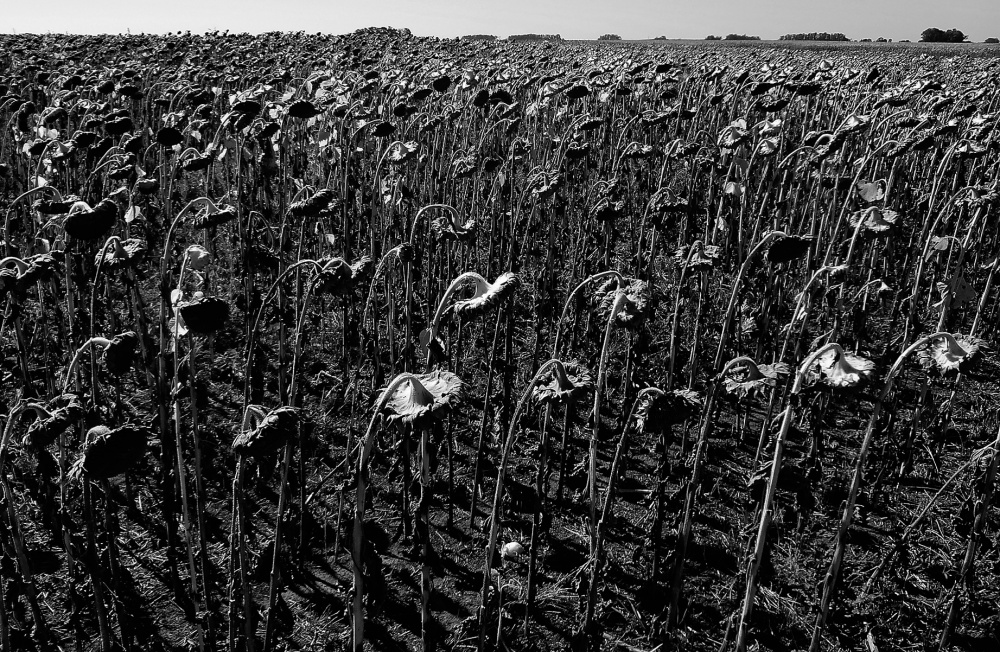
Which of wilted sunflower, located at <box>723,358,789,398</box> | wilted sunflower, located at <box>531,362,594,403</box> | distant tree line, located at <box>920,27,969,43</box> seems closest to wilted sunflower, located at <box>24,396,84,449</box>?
wilted sunflower, located at <box>531,362,594,403</box>

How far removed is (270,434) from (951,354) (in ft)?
5.54

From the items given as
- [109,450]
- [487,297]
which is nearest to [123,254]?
[109,450]

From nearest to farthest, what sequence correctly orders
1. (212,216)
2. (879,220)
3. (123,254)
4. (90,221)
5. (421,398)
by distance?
(421,398), (90,221), (123,254), (212,216), (879,220)

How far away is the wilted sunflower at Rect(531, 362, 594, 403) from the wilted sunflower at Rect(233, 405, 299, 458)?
25.3 inches

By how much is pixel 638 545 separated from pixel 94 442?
2219 mm

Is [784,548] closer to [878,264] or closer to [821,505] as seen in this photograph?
[821,505]

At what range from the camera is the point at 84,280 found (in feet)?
11.9

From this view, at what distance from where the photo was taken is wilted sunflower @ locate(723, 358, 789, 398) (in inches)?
88.8

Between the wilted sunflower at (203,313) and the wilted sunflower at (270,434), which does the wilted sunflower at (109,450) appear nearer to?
the wilted sunflower at (270,434)

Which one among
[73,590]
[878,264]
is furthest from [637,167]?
[73,590]

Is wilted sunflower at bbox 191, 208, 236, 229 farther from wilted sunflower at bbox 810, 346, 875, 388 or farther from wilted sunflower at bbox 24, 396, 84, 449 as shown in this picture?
wilted sunflower at bbox 810, 346, 875, 388

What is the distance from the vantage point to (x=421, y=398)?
1.73 metres

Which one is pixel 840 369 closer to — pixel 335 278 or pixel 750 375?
pixel 750 375

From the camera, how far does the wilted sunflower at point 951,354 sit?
77.2 inches
